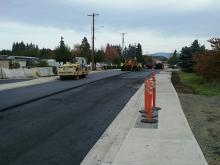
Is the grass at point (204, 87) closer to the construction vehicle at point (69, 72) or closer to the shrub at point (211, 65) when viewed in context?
the shrub at point (211, 65)

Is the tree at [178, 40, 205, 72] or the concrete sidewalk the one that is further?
the tree at [178, 40, 205, 72]

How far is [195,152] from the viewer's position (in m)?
8.13

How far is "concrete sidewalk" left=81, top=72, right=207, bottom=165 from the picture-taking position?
756 centimetres

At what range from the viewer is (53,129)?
10953 millimetres

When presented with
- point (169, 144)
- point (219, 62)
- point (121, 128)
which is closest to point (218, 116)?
point (121, 128)

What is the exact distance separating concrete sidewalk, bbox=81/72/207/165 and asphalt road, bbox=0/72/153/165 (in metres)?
0.32

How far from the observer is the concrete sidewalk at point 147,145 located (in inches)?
298

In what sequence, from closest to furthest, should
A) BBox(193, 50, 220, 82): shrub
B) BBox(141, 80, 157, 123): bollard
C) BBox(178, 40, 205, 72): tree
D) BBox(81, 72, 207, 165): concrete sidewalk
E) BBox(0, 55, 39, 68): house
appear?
BBox(81, 72, 207, 165): concrete sidewalk < BBox(141, 80, 157, 123): bollard < BBox(193, 50, 220, 82): shrub < BBox(178, 40, 205, 72): tree < BBox(0, 55, 39, 68): house

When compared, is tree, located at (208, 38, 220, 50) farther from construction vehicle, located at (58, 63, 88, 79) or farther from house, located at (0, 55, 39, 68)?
house, located at (0, 55, 39, 68)

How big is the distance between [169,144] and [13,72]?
3643cm

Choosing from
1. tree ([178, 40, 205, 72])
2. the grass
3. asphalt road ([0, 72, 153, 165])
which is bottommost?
the grass

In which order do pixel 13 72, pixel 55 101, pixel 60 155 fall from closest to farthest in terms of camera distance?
pixel 60 155, pixel 55 101, pixel 13 72

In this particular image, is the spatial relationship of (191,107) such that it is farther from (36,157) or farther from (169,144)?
(36,157)

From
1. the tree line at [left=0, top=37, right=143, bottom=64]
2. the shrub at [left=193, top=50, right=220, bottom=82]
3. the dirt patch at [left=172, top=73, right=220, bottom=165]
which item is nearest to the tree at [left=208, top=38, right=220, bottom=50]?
the shrub at [left=193, top=50, right=220, bottom=82]
